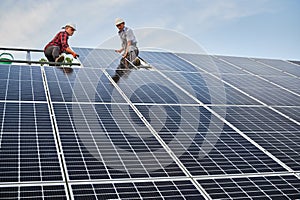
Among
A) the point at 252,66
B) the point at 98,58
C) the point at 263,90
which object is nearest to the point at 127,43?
the point at 98,58

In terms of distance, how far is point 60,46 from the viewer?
15828 millimetres

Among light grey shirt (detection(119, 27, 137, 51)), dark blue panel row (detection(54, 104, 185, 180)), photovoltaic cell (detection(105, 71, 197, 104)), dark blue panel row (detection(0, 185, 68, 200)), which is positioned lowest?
dark blue panel row (detection(0, 185, 68, 200))

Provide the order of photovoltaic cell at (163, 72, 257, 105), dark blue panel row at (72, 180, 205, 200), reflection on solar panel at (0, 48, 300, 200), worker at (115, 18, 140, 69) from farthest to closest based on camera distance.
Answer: worker at (115, 18, 140, 69)
photovoltaic cell at (163, 72, 257, 105)
reflection on solar panel at (0, 48, 300, 200)
dark blue panel row at (72, 180, 205, 200)

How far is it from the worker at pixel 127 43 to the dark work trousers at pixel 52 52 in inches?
95.1

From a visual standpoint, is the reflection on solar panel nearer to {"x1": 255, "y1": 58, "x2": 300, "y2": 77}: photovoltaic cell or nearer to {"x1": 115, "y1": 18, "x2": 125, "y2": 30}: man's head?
{"x1": 115, "y1": 18, "x2": 125, "y2": 30}: man's head

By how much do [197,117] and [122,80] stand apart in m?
3.26

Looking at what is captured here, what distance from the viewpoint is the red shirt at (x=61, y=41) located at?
1567 cm

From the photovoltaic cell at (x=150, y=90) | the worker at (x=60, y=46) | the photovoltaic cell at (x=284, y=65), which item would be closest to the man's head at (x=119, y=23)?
the worker at (x=60, y=46)

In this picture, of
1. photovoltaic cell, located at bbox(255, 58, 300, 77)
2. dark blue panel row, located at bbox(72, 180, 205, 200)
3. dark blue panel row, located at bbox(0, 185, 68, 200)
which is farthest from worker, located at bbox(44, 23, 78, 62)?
dark blue panel row, located at bbox(0, 185, 68, 200)

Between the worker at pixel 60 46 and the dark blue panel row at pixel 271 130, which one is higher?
the worker at pixel 60 46

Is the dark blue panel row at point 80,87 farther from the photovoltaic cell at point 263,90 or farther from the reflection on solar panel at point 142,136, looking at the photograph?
the photovoltaic cell at point 263,90

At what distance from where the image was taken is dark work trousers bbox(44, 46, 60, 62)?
15.5m

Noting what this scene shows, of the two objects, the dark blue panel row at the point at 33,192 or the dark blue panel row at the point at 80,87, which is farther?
the dark blue panel row at the point at 80,87

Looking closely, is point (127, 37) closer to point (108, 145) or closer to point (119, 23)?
point (119, 23)
